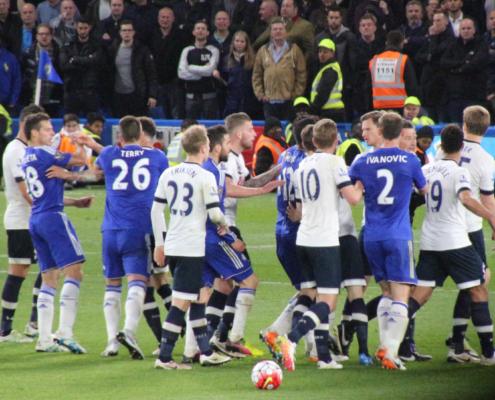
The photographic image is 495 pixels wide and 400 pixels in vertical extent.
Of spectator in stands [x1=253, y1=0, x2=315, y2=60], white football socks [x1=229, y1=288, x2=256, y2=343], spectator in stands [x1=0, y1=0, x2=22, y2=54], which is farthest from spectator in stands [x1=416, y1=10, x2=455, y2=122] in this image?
white football socks [x1=229, y1=288, x2=256, y2=343]

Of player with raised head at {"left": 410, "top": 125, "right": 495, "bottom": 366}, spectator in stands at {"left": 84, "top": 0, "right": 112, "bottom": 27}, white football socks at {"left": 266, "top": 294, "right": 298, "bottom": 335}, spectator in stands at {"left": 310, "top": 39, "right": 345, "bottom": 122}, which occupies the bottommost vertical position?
white football socks at {"left": 266, "top": 294, "right": 298, "bottom": 335}

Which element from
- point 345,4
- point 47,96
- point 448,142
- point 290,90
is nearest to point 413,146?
point 448,142

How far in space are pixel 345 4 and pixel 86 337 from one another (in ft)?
46.9

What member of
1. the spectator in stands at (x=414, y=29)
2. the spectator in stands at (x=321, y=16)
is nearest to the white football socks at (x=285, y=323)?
the spectator in stands at (x=414, y=29)

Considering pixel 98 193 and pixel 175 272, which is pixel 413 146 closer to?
pixel 175 272

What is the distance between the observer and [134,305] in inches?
466

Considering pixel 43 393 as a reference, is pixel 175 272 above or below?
above

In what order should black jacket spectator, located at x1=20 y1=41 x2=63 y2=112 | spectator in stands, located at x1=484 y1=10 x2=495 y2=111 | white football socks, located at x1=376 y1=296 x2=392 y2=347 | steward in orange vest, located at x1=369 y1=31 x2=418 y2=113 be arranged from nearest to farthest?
white football socks, located at x1=376 y1=296 x2=392 y2=347
steward in orange vest, located at x1=369 y1=31 x2=418 y2=113
spectator in stands, located at x1=484 y1=10 x2=495 y2=111
black jacket spectator, located at x1=20 y1=41 x2=63 y2=112

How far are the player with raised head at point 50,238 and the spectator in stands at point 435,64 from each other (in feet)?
39.6

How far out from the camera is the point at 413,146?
12.1 metres

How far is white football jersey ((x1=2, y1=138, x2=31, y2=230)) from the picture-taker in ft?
42.2

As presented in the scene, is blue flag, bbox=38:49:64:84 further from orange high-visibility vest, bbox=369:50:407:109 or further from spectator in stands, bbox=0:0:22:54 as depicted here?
orange high-visibility vest, bbox=369:50:407:109

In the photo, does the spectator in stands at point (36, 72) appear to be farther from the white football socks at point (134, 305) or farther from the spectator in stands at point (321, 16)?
the white football socks at point (134, 305)

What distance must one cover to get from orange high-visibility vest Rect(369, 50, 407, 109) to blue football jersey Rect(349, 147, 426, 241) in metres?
11.1
